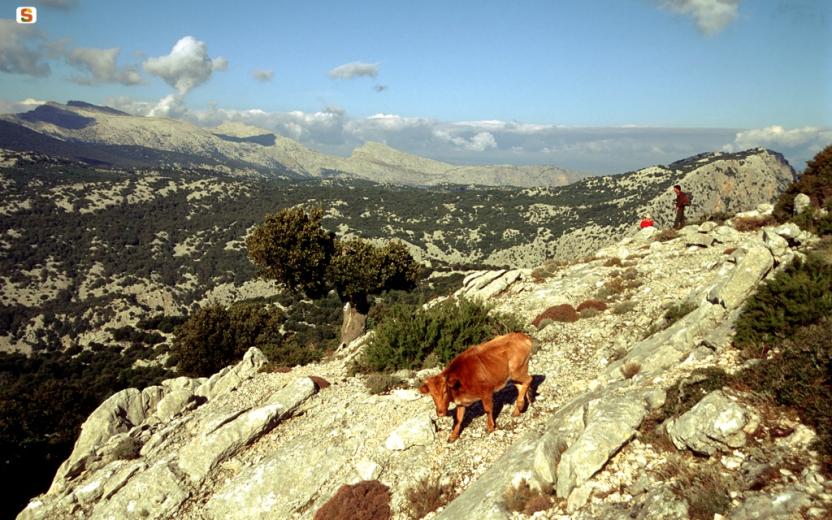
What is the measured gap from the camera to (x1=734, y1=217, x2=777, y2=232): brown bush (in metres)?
25.6

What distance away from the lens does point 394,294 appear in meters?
83.1

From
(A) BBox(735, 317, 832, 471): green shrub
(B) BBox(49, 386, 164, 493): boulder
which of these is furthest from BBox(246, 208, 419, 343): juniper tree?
(A) BBox(735, 317, 832, 471): green shrub

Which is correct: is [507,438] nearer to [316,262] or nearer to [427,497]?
[427,497]

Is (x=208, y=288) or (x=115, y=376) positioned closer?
(x=115, y=376)

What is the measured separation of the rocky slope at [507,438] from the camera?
6340 millimetres

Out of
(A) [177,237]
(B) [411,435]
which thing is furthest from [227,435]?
(A) [177,237]

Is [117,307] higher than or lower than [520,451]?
lower

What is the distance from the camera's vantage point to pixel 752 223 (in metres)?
26.3

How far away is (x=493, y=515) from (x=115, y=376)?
Result: 193 feet

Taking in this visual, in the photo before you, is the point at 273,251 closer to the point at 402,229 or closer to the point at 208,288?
the point at 208,288

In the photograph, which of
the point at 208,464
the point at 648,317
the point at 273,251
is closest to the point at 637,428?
the point at 648,317

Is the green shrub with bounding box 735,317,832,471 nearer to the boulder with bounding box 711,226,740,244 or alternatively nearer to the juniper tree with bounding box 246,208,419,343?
the boulder with bounding box 711,226,740,244

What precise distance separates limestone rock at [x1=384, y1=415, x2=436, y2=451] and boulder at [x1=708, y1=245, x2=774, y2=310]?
8.21 meters

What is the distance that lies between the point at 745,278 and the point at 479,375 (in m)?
7.51
